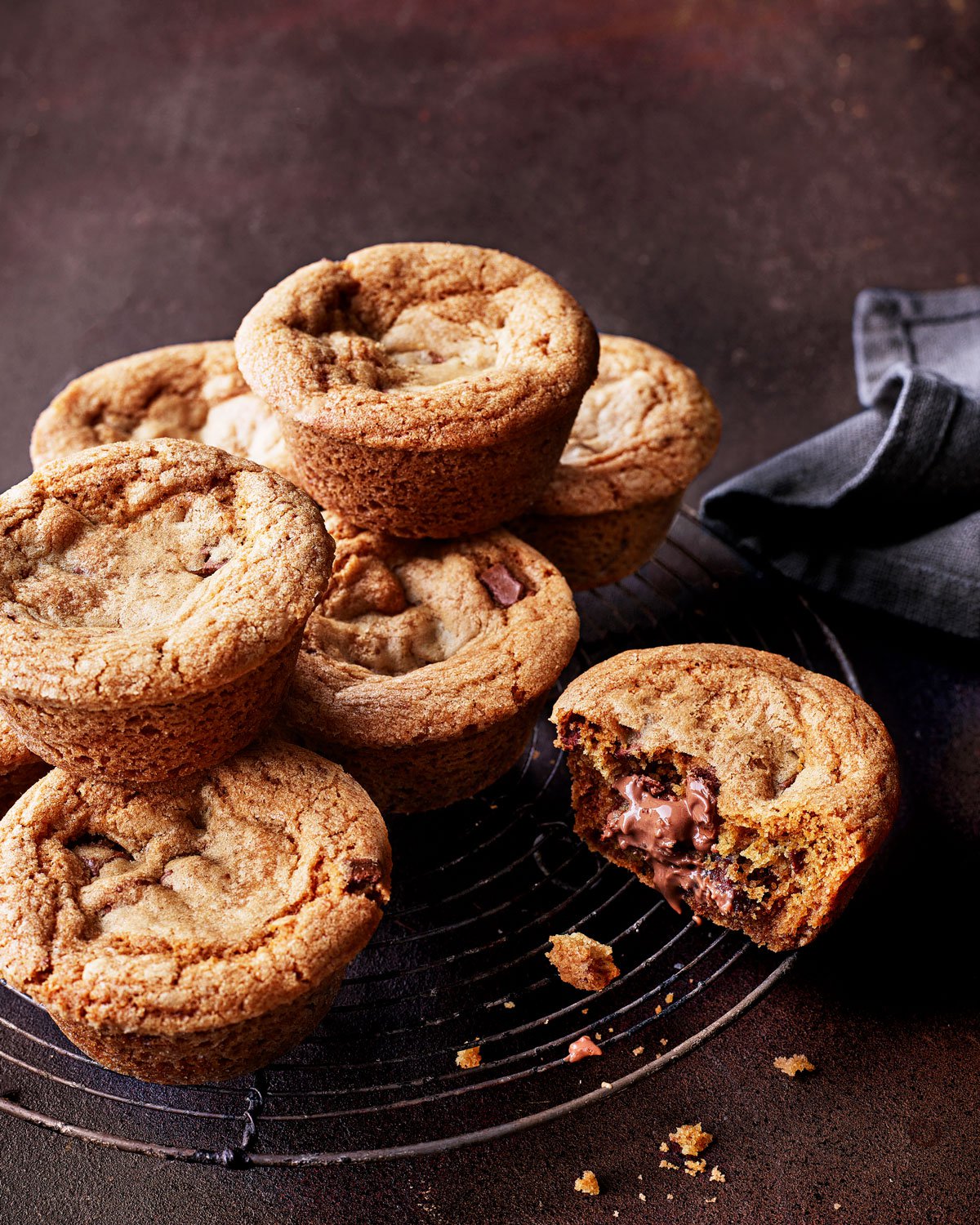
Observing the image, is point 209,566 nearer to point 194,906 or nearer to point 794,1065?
point 194,906

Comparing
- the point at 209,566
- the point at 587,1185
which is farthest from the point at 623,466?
the point at 587,1185

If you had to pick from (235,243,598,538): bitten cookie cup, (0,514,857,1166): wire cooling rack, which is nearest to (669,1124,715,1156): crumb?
(0,514,857,1166): wire cooling rack

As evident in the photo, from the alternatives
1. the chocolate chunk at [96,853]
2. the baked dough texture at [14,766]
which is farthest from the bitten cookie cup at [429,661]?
the baked dough texture at [14,766]

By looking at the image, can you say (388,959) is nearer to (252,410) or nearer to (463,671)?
(463,671)

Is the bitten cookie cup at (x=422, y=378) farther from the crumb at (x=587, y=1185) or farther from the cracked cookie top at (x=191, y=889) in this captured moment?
the crumb at (x=587, y=1185)

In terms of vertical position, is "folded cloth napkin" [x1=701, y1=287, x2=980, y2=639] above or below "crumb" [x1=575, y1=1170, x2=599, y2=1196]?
above

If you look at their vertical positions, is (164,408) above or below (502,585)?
above

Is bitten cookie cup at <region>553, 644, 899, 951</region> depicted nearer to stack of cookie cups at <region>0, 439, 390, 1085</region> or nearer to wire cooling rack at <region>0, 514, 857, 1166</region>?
wire cooling rack at <region>0, 514, 857, 1166</region>
